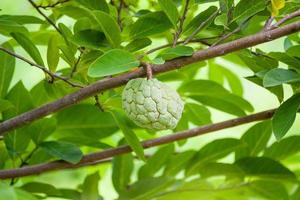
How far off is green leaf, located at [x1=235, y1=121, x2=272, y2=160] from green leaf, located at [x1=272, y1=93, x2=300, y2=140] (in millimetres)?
355

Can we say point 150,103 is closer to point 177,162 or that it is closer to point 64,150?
point 64,150

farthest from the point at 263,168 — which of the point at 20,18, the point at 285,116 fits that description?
the point at 20,18

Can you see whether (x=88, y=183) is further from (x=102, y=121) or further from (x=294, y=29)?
(x=294, y=29)

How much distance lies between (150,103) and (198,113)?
1.90 ft

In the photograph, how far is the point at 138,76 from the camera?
1.19 meters

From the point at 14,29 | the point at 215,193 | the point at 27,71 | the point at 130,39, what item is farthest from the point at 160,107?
the point at 27,71

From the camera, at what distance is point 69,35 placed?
120 cm

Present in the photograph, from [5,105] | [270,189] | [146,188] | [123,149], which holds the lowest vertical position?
[270,189]

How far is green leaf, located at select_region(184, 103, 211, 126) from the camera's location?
1.68m

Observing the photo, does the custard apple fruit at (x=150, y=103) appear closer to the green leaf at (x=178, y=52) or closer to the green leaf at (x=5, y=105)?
the green leaf at (x=178, y=52)

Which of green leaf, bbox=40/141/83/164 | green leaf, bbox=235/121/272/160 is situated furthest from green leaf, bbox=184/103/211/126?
green leaf, bbox=40/141/83/164

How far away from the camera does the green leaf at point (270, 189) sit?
1625 mm

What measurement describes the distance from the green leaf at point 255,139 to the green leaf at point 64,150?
436 mm

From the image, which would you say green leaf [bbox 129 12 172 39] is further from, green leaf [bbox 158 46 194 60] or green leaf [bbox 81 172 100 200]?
green leaf [bbox 81 172 100 200]
